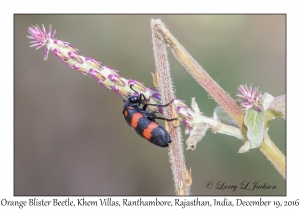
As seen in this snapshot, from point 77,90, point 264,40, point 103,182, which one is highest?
point 264,40

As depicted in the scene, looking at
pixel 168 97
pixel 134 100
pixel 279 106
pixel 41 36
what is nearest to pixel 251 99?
pixel 279 106

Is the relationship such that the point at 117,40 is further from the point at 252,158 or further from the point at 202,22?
the point at 252,158

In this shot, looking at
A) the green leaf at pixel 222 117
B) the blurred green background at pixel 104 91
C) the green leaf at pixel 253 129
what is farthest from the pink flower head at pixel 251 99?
the blurred green background at pixel 104 91

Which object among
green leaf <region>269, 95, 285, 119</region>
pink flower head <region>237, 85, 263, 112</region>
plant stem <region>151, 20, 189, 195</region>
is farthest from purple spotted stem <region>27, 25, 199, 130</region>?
green leaf <region>269, 95, 285, 119</region>

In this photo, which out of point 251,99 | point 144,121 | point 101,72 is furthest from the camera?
point 144,121

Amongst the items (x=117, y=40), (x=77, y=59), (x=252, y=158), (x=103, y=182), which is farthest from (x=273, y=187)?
(x=117, y=40)

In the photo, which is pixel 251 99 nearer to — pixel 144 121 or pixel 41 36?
pixel 144 121
